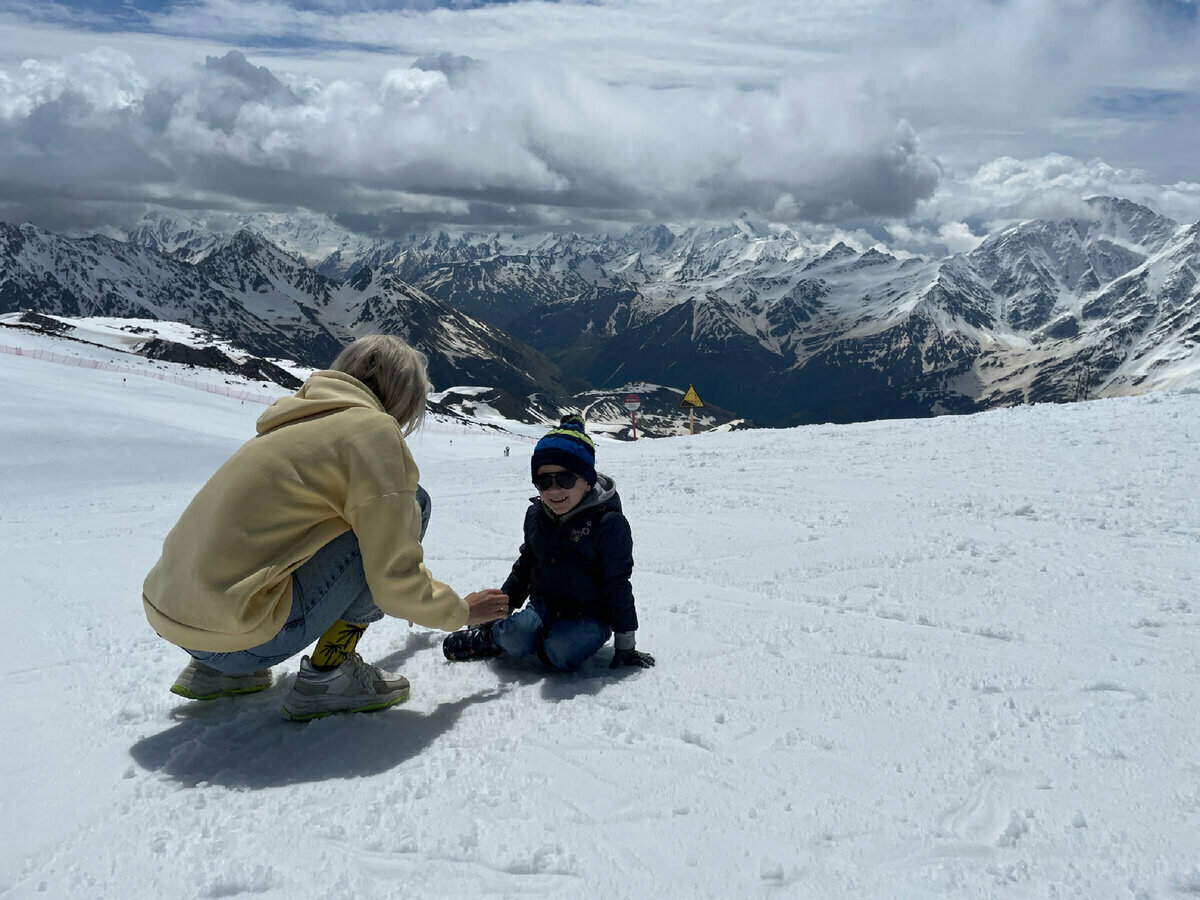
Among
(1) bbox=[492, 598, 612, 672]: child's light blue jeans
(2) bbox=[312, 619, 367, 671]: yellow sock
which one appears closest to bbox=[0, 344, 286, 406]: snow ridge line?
(1) bbox=[492, 598, 612, 672]: child's light blue jeans

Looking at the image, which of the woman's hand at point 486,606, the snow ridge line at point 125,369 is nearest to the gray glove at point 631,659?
the woman's hand at point 486,606

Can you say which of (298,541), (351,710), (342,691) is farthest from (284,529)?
(351,710)

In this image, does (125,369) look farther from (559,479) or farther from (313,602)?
(313,602)

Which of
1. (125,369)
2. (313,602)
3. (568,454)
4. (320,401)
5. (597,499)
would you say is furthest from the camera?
(125,369)

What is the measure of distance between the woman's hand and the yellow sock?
64cm

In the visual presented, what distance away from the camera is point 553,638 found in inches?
203

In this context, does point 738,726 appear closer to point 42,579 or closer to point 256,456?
point 256,456

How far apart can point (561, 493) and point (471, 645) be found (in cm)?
134

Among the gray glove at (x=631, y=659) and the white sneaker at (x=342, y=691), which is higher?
the gray glove at (x=631, y=659)

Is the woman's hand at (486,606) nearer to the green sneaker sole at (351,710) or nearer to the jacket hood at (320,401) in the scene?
the green sneaker sole at (351,710)

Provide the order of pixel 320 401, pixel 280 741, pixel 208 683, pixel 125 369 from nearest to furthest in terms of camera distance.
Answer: pixel 320 401
pixel 280 741
pixel 208 683
pixel 125 369

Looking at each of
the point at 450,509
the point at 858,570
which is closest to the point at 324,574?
the point at 858,570

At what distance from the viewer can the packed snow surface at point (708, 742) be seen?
3117 mm

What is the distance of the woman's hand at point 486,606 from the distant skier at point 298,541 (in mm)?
350
